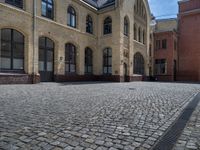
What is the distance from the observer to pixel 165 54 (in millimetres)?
34875

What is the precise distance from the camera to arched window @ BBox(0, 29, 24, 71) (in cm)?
1529

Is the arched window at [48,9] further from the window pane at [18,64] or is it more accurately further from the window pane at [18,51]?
the window pane at [18,64]

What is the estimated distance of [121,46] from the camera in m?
24.6

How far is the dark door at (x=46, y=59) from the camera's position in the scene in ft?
61.2

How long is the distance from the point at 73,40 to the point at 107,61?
5.96m

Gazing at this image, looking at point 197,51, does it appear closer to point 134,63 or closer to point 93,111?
point 134,63

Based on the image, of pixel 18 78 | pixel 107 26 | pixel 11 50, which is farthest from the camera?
pixel 107 26

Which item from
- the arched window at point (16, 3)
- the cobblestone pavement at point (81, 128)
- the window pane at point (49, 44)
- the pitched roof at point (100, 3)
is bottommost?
the cobblestone pavement at point (81, 128)

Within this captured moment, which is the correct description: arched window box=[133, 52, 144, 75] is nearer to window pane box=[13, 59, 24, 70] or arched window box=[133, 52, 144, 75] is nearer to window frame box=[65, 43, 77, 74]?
window frame box=[65, 43, 77, 74]

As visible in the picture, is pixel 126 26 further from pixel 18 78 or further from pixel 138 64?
pixel 18 78

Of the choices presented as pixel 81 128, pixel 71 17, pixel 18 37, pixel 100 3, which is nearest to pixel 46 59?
pixel 18 37

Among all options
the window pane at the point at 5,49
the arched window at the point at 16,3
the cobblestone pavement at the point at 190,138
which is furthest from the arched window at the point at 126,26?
the cobblestone pavement at the point at 190,138

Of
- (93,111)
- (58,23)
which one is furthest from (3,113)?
(58,23)

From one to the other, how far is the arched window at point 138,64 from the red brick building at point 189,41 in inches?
345
